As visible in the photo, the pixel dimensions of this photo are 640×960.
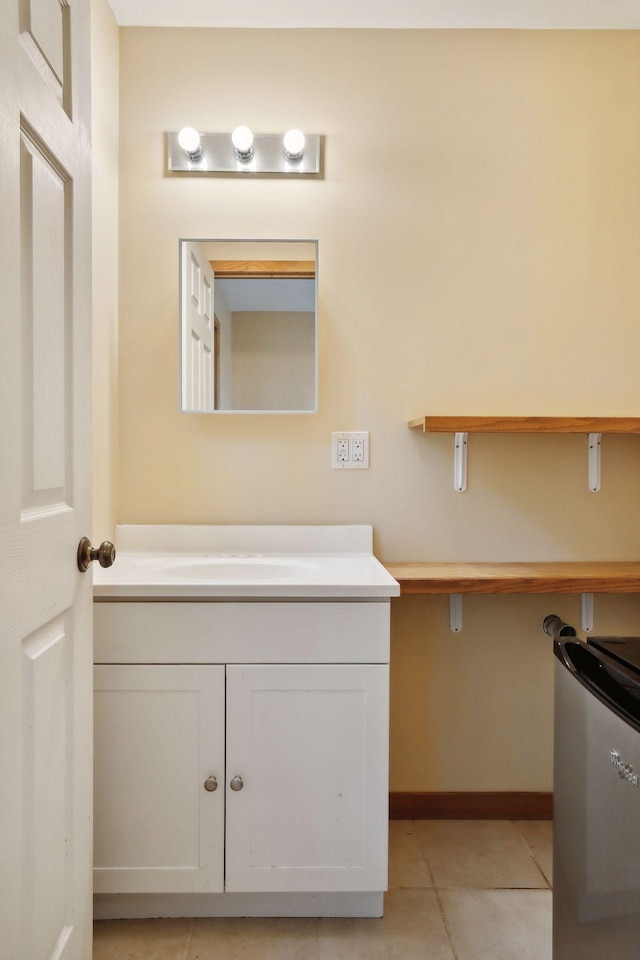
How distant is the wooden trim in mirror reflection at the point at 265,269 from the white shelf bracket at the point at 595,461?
102cm

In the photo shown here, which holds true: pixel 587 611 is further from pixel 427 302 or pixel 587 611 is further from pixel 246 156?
pixel 246 156

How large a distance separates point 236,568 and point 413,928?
3.25 feet

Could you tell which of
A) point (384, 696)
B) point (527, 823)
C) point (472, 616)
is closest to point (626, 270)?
point (472, 616)

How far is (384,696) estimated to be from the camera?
4.78 ft

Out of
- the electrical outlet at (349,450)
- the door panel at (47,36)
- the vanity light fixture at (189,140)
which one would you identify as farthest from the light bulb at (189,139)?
the electrical outlet at (349,450)

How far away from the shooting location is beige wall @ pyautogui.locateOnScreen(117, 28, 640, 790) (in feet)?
6.29

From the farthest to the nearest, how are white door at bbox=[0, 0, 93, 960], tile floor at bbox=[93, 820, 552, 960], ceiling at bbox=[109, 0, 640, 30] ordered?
ceiling at bbox=[109, 0, 640, 30], tile floor at bbox=[93, 820, 552, 960], white door at bbox=[0, 0, 93, 960]

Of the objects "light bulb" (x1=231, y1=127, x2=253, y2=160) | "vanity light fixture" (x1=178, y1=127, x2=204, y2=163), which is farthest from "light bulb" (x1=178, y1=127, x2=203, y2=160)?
"light bulb" (x1=231, y1=127, x2=253, y2=160)

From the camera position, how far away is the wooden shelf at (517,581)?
1.72 metres

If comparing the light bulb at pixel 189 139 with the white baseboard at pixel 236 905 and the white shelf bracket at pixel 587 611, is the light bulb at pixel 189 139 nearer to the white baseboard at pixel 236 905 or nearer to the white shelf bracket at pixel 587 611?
the white shelf bracket at pixel 587 611

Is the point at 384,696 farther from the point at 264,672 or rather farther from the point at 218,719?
the point at 218,719

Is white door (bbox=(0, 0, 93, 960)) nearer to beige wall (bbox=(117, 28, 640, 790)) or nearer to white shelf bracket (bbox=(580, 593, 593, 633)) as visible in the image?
beige wall (bbox=(117, 28, 640, 790))

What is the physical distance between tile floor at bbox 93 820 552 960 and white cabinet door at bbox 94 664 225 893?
0.13 meters

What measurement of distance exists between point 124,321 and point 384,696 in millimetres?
1340
